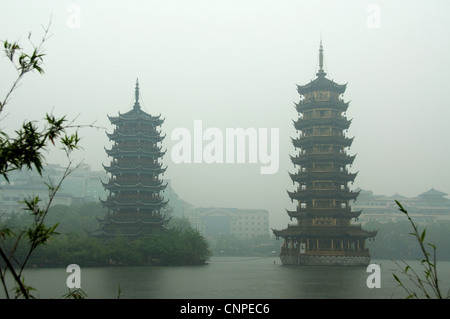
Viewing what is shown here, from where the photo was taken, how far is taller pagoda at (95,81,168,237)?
4303 centimetres

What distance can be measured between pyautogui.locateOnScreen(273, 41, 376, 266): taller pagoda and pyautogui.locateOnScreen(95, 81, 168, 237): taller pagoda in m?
11.4

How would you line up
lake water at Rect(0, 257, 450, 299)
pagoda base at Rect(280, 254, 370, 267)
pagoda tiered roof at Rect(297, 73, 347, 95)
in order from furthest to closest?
pagoda tiered roof at Rect(297, 73, 347, 95) → pagoda base at Rect(280, 254, 370, 267) → lake water at Rect(0, 257, 450, 299)

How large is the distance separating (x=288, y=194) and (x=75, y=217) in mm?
23696

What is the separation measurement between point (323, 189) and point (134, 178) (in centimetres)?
1646

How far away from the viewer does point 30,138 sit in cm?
483

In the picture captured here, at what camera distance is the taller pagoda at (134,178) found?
43.0 metres

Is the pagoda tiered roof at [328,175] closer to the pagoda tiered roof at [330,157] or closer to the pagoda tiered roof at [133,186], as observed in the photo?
the pagoda tiered roof at [330,157]

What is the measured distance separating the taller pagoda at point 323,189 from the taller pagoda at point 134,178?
11.4m

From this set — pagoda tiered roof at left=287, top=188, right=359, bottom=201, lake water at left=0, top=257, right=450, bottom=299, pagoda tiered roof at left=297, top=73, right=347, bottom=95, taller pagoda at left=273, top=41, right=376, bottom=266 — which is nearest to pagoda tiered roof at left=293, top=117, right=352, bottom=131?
taller pagoda at left=273, top=41, right=376, bottom=266

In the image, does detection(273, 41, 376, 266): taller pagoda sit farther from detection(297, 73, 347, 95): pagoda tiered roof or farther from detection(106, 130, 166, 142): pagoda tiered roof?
detection(106, 130, 166, 142): pagoda tiered roof

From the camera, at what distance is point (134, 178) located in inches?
1746

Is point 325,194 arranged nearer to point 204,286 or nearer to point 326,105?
point 326,105
